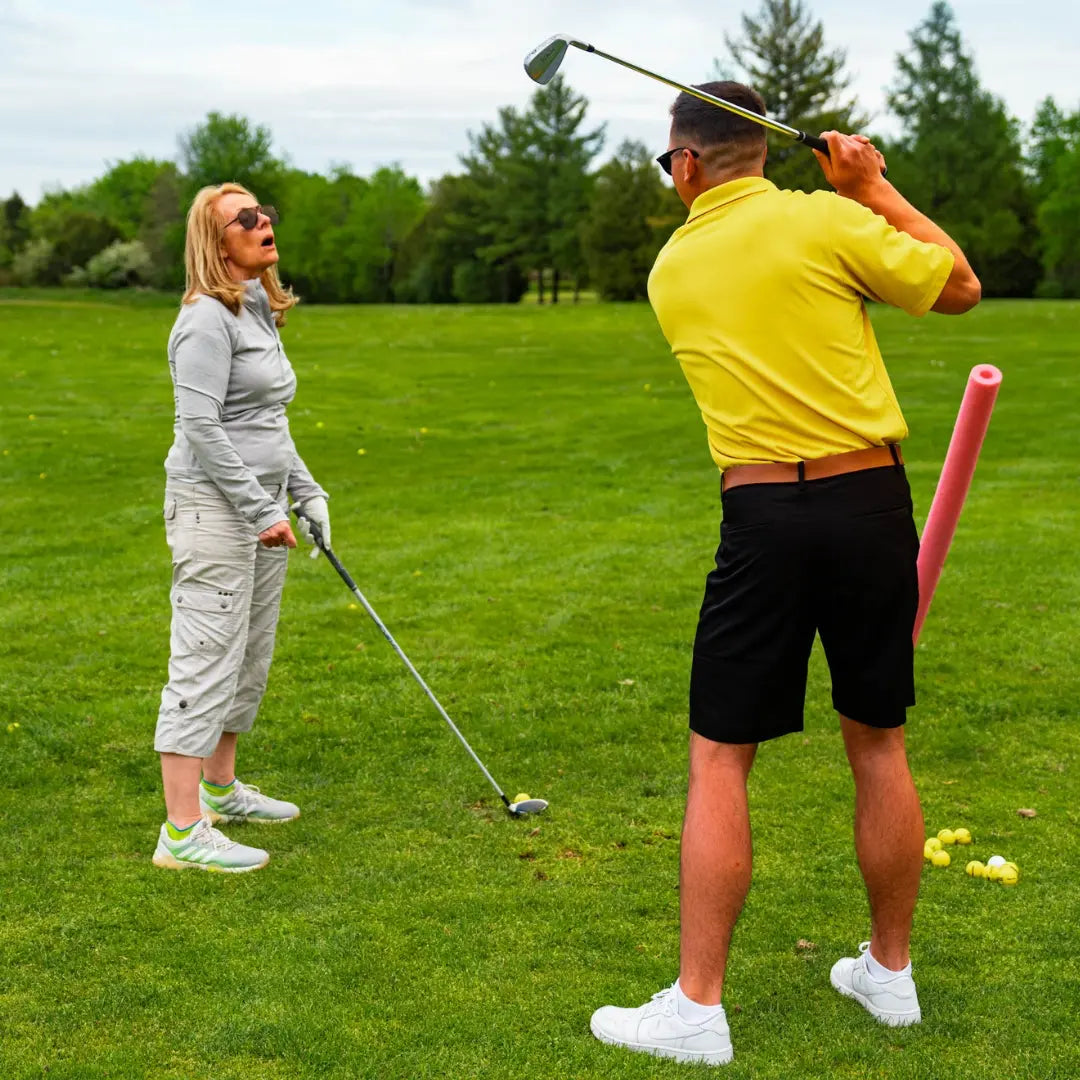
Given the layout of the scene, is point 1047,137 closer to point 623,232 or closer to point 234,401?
point 623,232

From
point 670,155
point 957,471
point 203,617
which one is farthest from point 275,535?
point 957,471

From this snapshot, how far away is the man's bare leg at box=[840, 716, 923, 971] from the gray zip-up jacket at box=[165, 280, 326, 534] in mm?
2261

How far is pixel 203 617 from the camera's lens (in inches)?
196

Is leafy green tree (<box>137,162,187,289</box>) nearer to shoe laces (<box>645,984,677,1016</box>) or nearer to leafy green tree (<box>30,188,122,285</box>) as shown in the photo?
leafy green tree (<box>30,188,122,285</box>)

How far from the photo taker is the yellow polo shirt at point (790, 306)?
3205mm

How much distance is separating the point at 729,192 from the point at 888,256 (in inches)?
17.2

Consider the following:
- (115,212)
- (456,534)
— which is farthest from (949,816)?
(115,212)

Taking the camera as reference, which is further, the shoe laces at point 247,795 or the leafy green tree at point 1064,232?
the leafy green tree at point 1064,232

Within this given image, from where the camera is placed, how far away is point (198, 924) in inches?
175

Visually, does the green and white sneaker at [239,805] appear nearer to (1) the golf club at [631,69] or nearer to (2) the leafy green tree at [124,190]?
(1) the golf club at [631,69]

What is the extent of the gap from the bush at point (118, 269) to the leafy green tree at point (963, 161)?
34.6m

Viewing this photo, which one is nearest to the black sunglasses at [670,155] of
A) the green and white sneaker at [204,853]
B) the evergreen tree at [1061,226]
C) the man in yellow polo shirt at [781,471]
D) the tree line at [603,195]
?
the man in yellow polo shirt at [781,471]

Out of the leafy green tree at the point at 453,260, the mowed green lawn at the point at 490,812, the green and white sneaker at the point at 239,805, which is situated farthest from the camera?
the leafy green tree at the point at 453,260

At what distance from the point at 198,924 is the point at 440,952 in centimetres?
82
